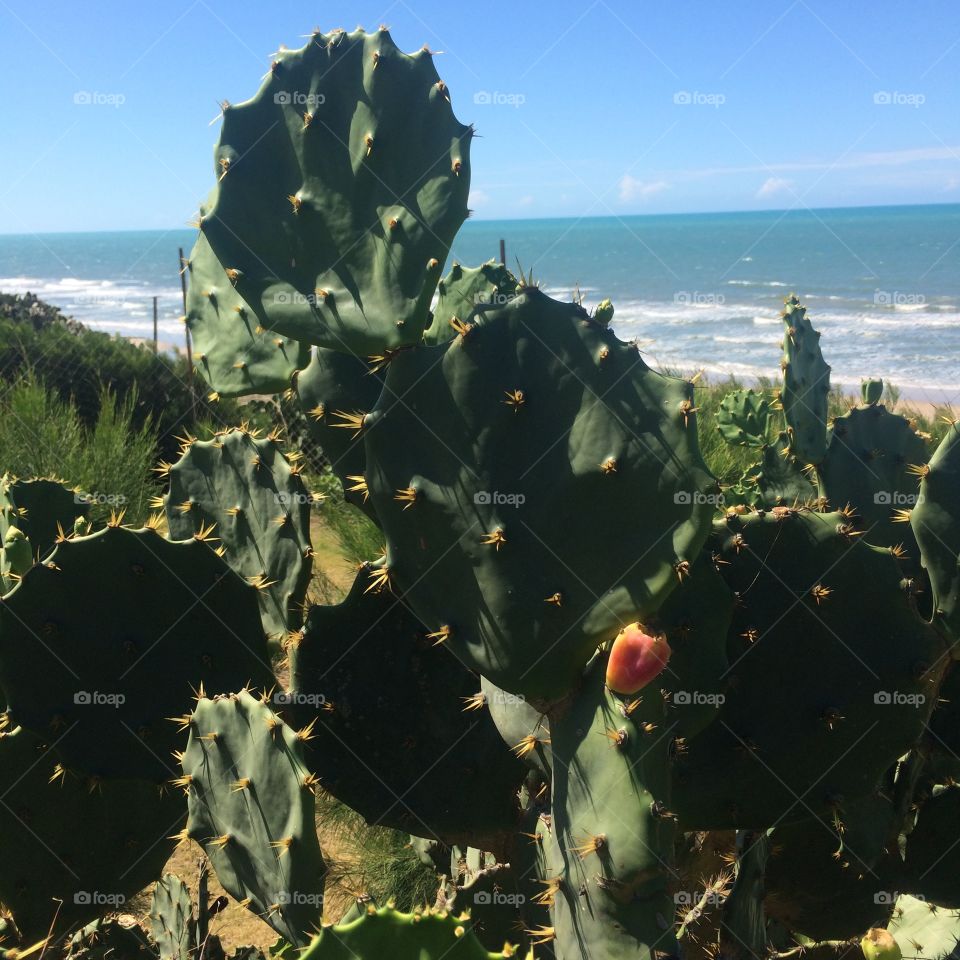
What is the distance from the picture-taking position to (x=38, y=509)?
2.53 m

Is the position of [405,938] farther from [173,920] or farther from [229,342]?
[229,342]

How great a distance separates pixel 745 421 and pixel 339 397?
3141 millimetres

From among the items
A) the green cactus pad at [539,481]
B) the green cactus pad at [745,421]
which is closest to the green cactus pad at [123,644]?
the green cactus pad at [539,481]

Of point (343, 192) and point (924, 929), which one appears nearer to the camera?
point (343, 192)

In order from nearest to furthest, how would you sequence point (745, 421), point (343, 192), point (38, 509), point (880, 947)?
point (343, 192) → point (880, 947) → point (38, 509) → point (745, 421)

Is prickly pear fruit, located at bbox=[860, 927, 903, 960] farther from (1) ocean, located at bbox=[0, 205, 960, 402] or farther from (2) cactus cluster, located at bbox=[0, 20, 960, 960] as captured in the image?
(1) ocean, located at bbox=[0, 205, 960, 402]

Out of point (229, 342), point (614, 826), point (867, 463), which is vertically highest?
point (229, 342)

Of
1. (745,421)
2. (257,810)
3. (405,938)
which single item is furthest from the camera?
(745,421)

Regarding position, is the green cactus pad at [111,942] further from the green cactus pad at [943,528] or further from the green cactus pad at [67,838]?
the green cactus pad at [943,528]

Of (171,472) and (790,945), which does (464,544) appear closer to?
(171,472)

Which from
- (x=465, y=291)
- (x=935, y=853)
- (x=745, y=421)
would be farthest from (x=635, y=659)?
(x=745, y=421)

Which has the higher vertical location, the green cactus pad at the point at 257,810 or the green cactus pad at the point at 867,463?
the green cactus pad at the point at 867,463

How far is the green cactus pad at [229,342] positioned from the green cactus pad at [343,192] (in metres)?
0.36

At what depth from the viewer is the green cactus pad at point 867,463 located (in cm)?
238
